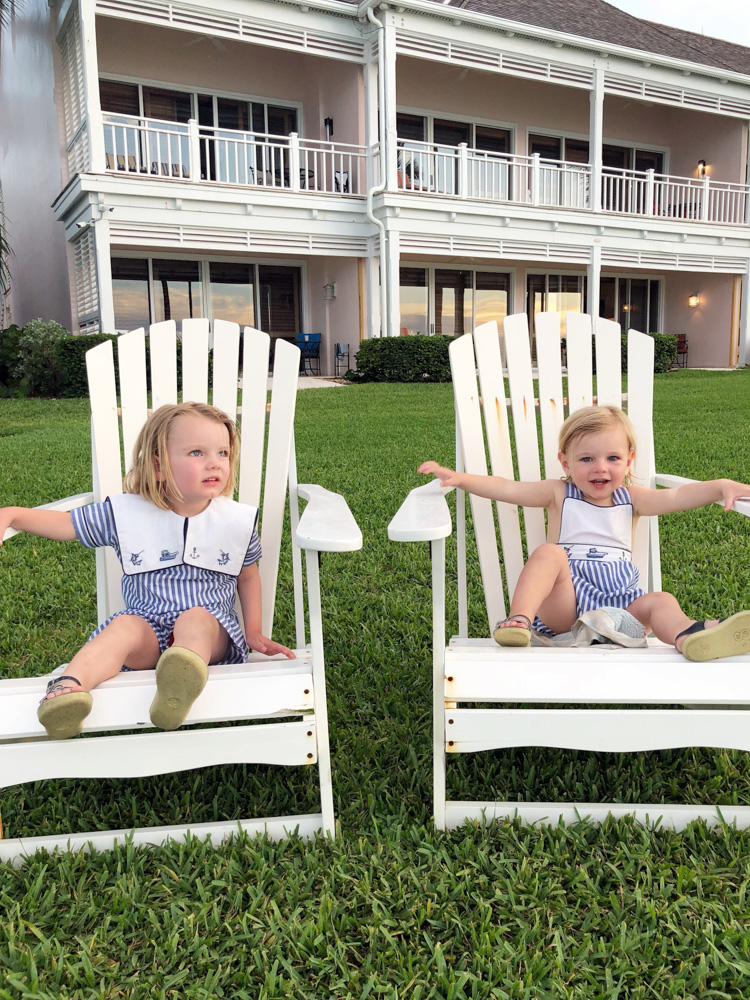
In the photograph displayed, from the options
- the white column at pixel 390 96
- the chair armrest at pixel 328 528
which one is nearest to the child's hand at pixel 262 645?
the chair armrest at pixel 328 528

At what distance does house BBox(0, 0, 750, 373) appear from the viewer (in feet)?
38.7

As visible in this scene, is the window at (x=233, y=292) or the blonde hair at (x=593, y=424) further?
the window at (x=233, y=292)

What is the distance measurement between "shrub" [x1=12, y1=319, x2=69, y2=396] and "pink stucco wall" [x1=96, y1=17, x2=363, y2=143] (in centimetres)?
497

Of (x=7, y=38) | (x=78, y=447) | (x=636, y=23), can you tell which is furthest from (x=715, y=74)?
(x=78, y=447)

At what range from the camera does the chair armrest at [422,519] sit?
5.16ft

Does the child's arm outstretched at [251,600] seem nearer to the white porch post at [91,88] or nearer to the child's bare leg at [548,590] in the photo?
the child's bare leg at [548,590]

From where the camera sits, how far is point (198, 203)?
463 inches

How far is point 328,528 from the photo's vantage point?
5.48 feet

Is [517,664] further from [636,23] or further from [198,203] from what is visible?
[636,23]

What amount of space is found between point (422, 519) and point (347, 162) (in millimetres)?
13635

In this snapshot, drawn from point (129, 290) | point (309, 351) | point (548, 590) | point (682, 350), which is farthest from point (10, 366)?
point (682, 350)

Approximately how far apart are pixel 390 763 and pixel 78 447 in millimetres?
5246

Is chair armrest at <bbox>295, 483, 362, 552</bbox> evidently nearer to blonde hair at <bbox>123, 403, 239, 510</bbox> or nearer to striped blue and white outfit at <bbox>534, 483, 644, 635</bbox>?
blonde hair at <bbox>123, 403, 239, 510</bbox>

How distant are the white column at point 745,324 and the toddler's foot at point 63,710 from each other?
17607 mm
